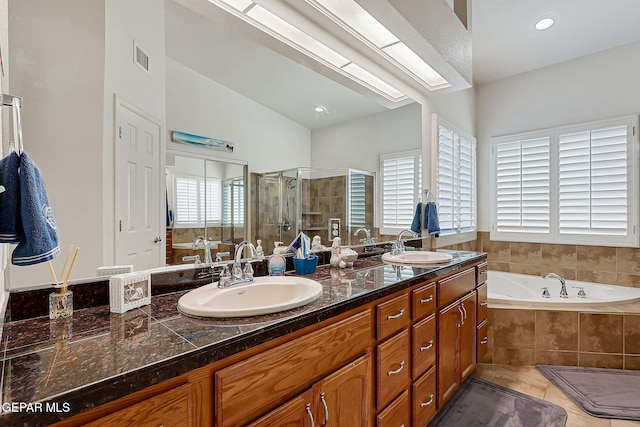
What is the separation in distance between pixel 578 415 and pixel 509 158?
101 inches

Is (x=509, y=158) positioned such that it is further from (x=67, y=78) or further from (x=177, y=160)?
(x=67, y=78)

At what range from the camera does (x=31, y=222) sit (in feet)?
2.31

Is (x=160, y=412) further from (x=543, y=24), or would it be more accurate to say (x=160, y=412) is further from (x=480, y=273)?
(x=543, y=24)

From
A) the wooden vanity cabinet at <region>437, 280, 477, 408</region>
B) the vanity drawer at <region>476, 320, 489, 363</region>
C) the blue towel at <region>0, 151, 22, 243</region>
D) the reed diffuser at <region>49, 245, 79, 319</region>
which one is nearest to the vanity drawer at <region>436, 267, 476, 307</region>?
the wooden vanity cabinet at <region>437, 280, 477, 408</region>

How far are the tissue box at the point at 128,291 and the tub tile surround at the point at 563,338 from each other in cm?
249

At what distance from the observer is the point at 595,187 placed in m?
3.03

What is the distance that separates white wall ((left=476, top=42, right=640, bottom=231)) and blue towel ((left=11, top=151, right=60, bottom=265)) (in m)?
3.99

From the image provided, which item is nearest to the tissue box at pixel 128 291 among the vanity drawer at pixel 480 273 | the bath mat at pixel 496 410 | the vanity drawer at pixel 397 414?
the vanity drawer at pixel 397 414

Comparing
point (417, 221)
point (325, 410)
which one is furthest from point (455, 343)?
point (325, 410)

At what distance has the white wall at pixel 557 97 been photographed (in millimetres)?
2934

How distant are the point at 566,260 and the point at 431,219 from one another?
5.49 ft

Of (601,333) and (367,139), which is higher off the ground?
Result: (367,139)

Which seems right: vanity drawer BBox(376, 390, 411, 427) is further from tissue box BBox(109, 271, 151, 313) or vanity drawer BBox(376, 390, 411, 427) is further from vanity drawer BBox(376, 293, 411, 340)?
tissue box BBox(109, 271, 151, 313)

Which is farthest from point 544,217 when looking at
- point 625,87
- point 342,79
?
point 342,79
